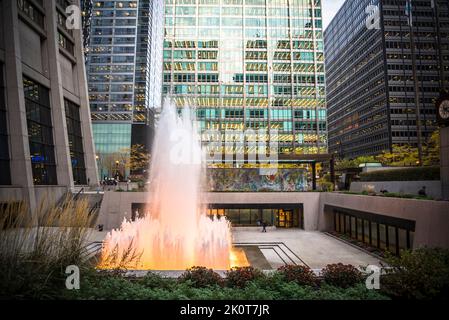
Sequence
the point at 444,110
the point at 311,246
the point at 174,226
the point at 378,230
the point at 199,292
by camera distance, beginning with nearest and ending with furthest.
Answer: the point at 199,292, the point at 444,110, the point at 378,230, the point at 174,226, the point at 311,246

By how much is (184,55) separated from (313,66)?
35655 millimetres

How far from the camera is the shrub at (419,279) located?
22.4 ft

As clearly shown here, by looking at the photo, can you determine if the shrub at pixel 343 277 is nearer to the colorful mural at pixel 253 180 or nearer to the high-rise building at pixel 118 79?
the colorful mural at pixel 253 180

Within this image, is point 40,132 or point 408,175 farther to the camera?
point 40,132

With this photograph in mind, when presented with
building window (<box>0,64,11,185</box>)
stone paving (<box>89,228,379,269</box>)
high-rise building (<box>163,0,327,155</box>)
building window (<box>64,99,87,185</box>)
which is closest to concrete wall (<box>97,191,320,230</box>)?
stone paving (<box>89,228,379,269</box>)

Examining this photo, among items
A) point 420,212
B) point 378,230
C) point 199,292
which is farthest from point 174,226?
point 420,212

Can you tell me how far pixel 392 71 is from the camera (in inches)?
3637

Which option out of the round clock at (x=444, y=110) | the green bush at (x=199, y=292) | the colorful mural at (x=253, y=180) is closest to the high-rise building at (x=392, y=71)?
the colorful mural at (x=253, y=180)

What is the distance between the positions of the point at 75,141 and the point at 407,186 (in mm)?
39098

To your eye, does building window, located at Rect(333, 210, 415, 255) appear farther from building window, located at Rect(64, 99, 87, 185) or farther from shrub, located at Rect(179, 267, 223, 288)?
building window, located at Rect(64, 99, 87, 185)

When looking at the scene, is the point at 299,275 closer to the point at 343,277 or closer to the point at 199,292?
the point at 343,277

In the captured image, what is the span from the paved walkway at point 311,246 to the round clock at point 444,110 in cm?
944
